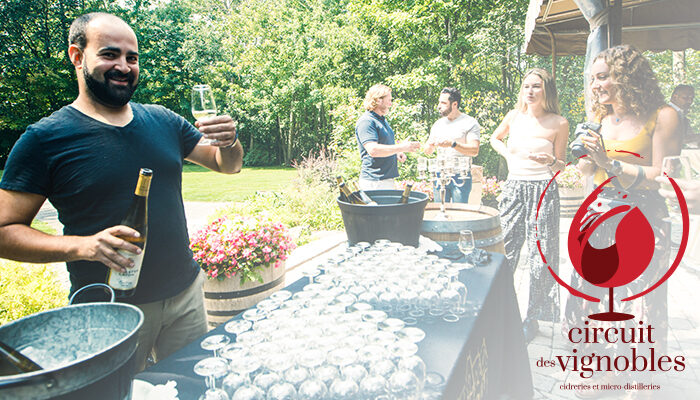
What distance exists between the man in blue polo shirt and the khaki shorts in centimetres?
233

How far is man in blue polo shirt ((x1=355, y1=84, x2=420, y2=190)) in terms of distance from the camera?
384 centimetres

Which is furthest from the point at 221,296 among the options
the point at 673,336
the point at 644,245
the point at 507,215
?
the point at 673,336

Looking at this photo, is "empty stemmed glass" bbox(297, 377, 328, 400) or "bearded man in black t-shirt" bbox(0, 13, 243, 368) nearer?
"empty stemmed glass" bbox(297, 377, 328, 400)

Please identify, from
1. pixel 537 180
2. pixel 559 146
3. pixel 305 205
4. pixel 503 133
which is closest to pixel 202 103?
pixel 537 180

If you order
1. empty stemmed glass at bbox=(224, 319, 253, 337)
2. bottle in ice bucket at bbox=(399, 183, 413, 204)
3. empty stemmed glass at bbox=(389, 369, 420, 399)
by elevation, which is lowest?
empty stemmed glass at bbox=(389, 369, 420, 399)

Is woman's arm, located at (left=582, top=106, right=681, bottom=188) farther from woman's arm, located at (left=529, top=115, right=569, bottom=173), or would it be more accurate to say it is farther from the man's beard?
the man's beard

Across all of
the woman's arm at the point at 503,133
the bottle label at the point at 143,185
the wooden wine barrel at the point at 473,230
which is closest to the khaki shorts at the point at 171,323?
the bottle label at the point at 143,185

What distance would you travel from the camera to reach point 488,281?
178cm

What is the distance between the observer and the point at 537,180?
10.6 feet

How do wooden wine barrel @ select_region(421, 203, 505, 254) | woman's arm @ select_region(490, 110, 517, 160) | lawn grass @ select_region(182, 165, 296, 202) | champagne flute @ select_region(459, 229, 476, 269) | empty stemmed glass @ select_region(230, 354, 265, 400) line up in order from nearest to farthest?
empty stemmed glass @ select_region(230, 354, 265, 400) < champagne flute @ select_region(459, 229, 476, 269) < wooden wine barrel @ select_region(421, 203, 505, 254) < woman's arm @ select_region(490, 110, 517, 160) < lawn grass @ select_region(182, 165, 296, 202)

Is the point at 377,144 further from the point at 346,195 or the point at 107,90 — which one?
the point at 107,90

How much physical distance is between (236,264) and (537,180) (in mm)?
2515

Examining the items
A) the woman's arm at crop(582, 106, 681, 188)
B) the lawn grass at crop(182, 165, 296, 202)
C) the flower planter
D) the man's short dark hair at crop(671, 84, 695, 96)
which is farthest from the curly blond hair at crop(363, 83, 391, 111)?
the lawn grass at crop(182, 165, 296, 202)

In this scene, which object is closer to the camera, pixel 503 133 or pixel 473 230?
pixel 473 230
